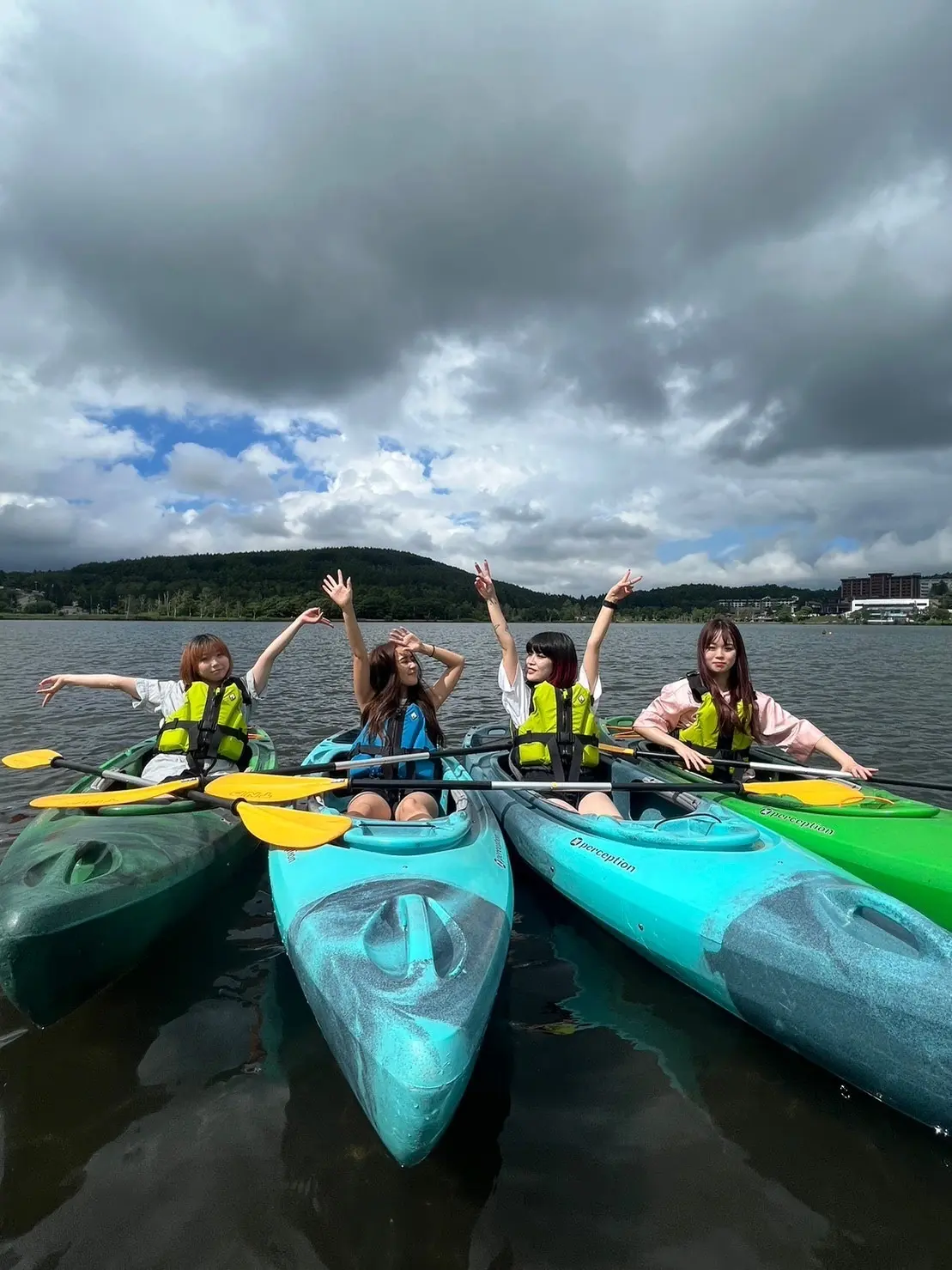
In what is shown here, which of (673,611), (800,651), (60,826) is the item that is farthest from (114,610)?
(60,826)

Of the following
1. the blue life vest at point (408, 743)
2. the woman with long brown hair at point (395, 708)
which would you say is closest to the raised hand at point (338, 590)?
the woman with long brown hair at point (395, 708)

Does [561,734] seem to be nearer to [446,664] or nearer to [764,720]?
[446,664]

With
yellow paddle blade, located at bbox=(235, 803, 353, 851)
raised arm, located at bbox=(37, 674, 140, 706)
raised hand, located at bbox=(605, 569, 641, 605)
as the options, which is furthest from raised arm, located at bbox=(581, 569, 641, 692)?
raised arm, located at bbox=(37, 674, 140, 706)

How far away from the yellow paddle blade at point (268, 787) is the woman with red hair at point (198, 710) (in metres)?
0.94

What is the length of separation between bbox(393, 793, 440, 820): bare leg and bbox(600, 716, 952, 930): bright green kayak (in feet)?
7.21

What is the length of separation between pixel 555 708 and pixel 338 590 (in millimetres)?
2389

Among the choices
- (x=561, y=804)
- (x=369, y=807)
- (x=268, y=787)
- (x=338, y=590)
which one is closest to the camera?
(x=268, y=787)

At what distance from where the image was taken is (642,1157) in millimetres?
2719

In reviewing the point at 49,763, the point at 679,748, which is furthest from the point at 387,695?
the point at 49,763

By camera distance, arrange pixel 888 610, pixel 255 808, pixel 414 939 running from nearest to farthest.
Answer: pixel 414 939 → pixel 255 808 → pixel 888 610

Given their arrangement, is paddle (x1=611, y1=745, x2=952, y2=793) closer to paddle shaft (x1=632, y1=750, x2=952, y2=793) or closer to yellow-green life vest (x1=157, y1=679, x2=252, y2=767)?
paddle shaft (x1=632, y1=750, x2=952, y2=793)

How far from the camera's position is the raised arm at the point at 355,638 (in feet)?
18.7

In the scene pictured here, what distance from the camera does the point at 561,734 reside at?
18.6 ft

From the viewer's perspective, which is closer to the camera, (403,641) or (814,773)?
(403,641)
